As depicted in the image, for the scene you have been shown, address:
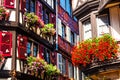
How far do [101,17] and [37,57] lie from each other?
635 cm

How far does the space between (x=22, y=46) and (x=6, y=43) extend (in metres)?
1.08

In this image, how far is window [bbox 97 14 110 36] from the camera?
48.2 feet

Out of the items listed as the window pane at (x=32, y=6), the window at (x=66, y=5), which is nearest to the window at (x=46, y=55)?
the window pane at (x=32, y=6)

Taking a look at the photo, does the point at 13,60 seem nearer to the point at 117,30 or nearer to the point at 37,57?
the point at 37,57

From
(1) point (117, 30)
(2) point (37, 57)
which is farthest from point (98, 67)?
(2) point (37, 57)

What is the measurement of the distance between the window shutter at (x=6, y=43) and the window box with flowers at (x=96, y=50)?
16.0ft

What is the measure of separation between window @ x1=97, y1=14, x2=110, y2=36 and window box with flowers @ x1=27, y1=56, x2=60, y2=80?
5078 mm

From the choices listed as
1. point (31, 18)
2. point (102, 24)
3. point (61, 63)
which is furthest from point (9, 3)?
point (61, 63)

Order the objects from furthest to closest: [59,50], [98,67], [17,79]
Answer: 1. [59,50]
2. [17,79]
3. [98,67]

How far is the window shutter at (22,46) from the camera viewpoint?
1780 cm

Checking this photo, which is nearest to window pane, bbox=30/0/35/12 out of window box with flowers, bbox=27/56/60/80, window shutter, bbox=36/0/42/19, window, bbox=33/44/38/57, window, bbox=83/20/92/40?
window shutter, bbox=36/0/42/19

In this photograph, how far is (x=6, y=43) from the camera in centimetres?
1744

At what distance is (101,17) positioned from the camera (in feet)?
49.3

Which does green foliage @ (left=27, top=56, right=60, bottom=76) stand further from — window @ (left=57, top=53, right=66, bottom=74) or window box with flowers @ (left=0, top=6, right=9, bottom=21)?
window @ (left=57, top=53, right=66, bottom=74)
